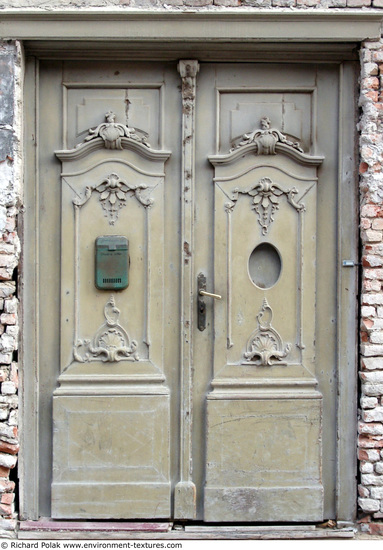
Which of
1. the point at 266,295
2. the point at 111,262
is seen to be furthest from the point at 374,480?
the point at 111,262

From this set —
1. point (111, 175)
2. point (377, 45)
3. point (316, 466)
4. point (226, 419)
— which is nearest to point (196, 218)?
point (111, 175)

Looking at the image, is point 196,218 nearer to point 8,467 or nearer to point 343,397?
point 343,397

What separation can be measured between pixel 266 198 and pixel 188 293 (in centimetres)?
76

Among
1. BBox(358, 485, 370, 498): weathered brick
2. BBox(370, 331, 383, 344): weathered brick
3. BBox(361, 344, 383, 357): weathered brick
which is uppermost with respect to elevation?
BBox(370, 331, 383, 344): weathered brick

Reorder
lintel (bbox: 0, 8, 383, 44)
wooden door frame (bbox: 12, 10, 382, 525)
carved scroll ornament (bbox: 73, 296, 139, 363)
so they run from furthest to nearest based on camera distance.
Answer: carved scroll ornament (bbox: 73, 296, 139, 363), wooden door frame (bbox: 12, 10, 382, 525), lintel (bbox: 0, 8, 383, 44)

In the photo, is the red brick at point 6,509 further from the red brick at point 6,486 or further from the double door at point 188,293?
the double door at point 188,293

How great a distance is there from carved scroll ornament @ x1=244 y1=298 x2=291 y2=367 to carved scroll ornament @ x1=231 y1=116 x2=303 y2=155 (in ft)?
3.05

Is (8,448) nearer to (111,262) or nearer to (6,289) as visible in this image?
(6,289)

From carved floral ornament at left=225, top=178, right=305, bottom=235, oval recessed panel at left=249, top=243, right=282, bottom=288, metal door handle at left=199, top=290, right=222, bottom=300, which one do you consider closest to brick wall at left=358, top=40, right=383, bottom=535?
carved floral ornament at left=225, top=178, right=305, bottom=235

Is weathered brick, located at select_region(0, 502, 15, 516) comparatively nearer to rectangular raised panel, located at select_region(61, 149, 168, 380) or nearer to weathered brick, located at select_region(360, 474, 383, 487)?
rectangular raised panel, located at select_region(61, 149, 168, 380)

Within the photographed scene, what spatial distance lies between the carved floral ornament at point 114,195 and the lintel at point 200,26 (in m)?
→ 0.84

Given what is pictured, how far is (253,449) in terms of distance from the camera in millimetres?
3580

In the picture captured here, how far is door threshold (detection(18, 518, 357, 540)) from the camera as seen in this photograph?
346 centimetres

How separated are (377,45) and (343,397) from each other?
2117 mm
